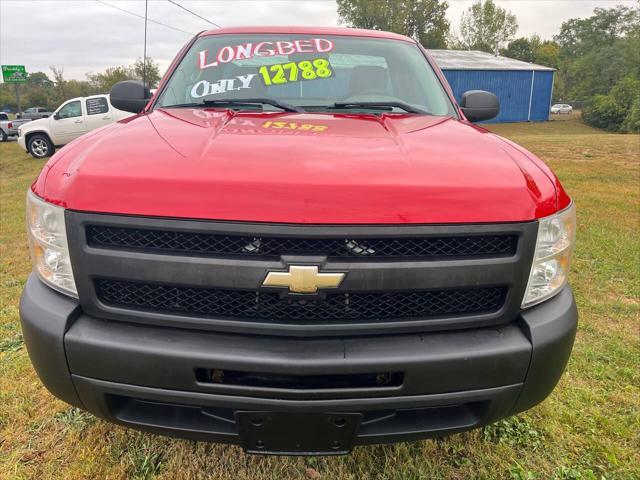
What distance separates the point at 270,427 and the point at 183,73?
2.17 m

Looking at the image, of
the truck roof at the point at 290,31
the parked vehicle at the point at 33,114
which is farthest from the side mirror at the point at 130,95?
the parked vehicle at the point at 33,114

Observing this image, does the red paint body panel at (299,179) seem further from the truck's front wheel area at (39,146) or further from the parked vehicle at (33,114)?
the parked vehicle at (33,114)

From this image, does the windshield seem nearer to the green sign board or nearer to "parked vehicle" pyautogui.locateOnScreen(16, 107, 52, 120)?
"parked vehicle" pyautogui.locateOnScreen(16, 107, 52, 120)

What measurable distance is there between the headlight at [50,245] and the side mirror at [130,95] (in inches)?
58.0

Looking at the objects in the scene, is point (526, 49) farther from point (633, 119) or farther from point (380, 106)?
point (380, 106)

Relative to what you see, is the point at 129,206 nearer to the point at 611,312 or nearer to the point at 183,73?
the point at 183,73

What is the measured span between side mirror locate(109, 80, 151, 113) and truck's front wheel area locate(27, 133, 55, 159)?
1424 centimetres

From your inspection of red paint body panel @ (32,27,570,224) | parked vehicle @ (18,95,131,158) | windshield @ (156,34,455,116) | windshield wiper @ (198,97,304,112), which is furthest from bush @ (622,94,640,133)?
red paint body panel @ (32,27,570,224)

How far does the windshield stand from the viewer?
8.67 feet

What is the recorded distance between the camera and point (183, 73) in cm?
286

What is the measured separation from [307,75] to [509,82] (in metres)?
37.4

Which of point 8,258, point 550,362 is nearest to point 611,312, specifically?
point 550,362

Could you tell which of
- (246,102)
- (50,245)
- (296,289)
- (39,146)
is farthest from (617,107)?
(50,245)

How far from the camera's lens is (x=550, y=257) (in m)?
1.69
